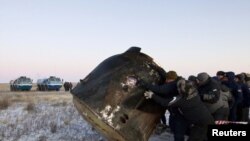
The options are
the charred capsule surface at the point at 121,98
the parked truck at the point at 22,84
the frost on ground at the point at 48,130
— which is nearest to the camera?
the charred capsule surface at the point at 121,98

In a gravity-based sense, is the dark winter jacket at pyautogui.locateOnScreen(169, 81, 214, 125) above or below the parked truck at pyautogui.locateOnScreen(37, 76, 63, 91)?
above

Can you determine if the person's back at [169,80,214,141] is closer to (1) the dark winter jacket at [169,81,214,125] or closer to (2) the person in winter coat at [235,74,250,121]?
(1) the dark winter jacket at [169,81,214,125]

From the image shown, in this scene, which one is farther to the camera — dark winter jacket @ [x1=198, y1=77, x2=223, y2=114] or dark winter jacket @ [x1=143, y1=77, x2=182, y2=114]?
dark winter jacket @ [x1=198, y1=77, x2=223, y2=114]

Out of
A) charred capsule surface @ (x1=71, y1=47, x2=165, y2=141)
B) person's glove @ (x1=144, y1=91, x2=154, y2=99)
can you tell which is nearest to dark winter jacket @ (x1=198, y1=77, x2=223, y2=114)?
charred capsule surface @ (x1=71, y1=47, x2=165, y2=141)

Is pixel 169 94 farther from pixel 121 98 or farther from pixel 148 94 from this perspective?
pixel 121 98

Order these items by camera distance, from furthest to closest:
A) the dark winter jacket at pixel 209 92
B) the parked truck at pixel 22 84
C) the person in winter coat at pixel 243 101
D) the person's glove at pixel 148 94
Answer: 1. the parked truck at pixel 22 84
2. the person in winter coat at pixel 243 101
3. the dark winter jacket at pixel 209 92
4. the person's glove at pixel 148 94

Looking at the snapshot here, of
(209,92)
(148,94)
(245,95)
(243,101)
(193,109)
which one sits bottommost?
(243,101)

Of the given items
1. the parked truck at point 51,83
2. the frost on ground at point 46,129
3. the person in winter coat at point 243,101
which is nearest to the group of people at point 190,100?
the person in winter coat at point 243,101

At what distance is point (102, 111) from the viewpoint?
6.80 meters

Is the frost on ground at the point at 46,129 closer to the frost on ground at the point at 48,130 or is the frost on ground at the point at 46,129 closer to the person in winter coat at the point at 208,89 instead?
the frost on ground at the point at 48,130

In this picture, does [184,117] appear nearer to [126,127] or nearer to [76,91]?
[126,127]

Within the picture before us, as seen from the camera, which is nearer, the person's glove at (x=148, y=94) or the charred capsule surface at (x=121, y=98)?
the charred capsule surface at (x=121, y=98)

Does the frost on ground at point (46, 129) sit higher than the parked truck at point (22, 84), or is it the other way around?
the frost on ground at point (46, 129)

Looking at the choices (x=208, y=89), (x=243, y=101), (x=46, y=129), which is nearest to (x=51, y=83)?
(x=46, y=129)
